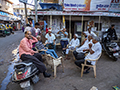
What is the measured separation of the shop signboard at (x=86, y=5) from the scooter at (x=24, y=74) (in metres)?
5.97

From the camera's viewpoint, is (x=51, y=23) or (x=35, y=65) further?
(x=51, y=23)

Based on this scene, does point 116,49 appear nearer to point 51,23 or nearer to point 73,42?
point 73,42

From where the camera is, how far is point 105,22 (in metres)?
7.99

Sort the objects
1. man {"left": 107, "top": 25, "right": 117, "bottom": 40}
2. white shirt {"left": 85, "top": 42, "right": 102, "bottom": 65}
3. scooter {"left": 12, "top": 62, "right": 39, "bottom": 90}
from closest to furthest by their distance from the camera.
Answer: scooter {"left": 12, "top": 62, "right": 39, "bottom": 90}, white shirt {"left": 85, "top": 42, "right": 102, "bottom": 65}, man {"left": 107, "top": 25, "right": 117, "bottom": 40}

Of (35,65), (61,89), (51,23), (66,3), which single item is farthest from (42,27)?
(61,89)

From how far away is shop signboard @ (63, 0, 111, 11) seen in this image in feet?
24.5

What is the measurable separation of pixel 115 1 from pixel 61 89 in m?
8.49

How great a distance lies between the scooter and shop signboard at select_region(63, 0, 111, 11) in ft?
19.6

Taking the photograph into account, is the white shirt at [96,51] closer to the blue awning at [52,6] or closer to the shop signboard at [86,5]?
the shop signboard at [86,5]

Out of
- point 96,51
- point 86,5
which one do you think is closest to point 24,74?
point 96,51

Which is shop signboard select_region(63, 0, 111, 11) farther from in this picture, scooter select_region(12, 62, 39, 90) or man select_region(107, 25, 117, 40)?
scooter select_region(12, 62, 39, 90)

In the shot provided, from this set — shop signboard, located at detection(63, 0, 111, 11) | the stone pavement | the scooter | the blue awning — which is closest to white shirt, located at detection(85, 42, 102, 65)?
the stone pavement

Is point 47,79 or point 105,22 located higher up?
point 105,22

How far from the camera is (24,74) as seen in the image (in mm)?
2387
